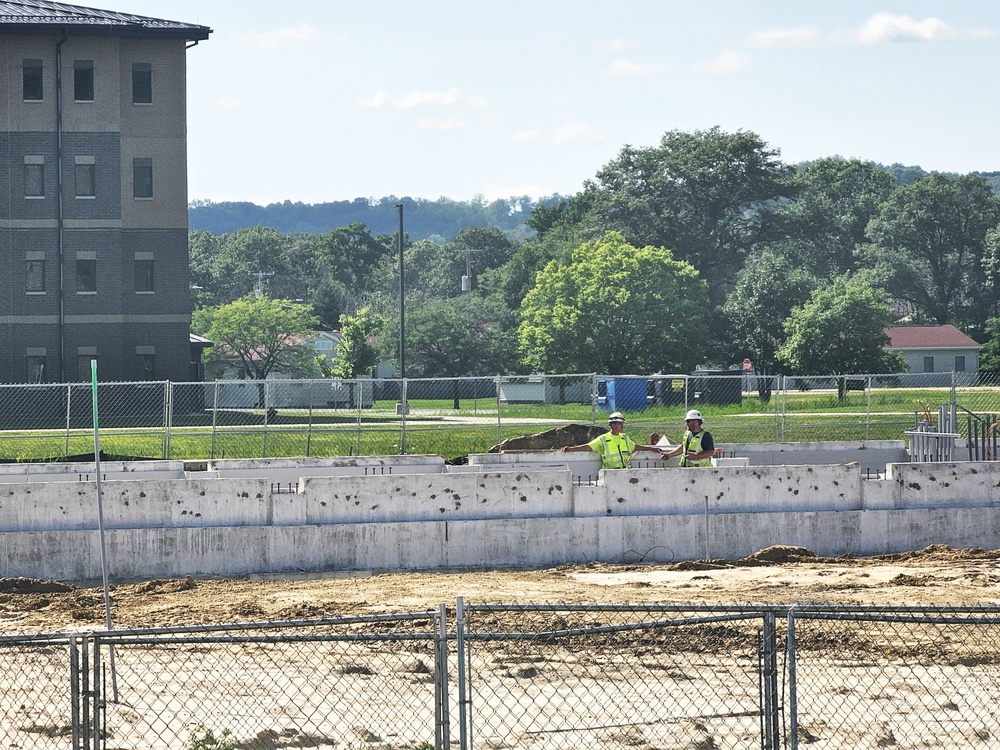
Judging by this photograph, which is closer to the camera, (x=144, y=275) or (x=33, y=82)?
(x=33, y=82)

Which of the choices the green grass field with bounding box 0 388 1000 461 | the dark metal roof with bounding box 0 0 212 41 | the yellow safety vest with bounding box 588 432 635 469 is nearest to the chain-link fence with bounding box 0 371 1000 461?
the green grass field with bounding box 0 388 1000 461

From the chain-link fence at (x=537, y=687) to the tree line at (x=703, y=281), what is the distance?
48768 mm

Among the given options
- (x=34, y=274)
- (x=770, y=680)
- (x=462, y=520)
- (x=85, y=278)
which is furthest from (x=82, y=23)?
(x=770, y=680)

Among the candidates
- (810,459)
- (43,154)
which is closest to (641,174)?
(43,154)

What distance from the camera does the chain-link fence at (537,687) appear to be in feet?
27.1

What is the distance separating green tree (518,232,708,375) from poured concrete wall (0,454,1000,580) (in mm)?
41983

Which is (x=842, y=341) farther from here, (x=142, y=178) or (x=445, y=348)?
(x=142, y=178)

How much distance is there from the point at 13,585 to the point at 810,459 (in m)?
14.4

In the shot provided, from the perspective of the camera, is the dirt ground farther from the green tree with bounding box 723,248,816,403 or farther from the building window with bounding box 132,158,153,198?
the green tree with bounding box 723,248,816,403

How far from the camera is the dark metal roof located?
48344 millimetres

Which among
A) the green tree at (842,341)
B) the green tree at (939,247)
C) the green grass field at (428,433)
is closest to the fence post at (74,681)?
the green grass field at (428,433)

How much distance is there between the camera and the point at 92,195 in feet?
164

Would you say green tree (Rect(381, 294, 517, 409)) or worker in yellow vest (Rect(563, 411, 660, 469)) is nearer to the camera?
worker in yellow vest (Rect(563, 411, 660, 469))

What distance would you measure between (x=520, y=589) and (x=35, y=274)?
39383 mm
